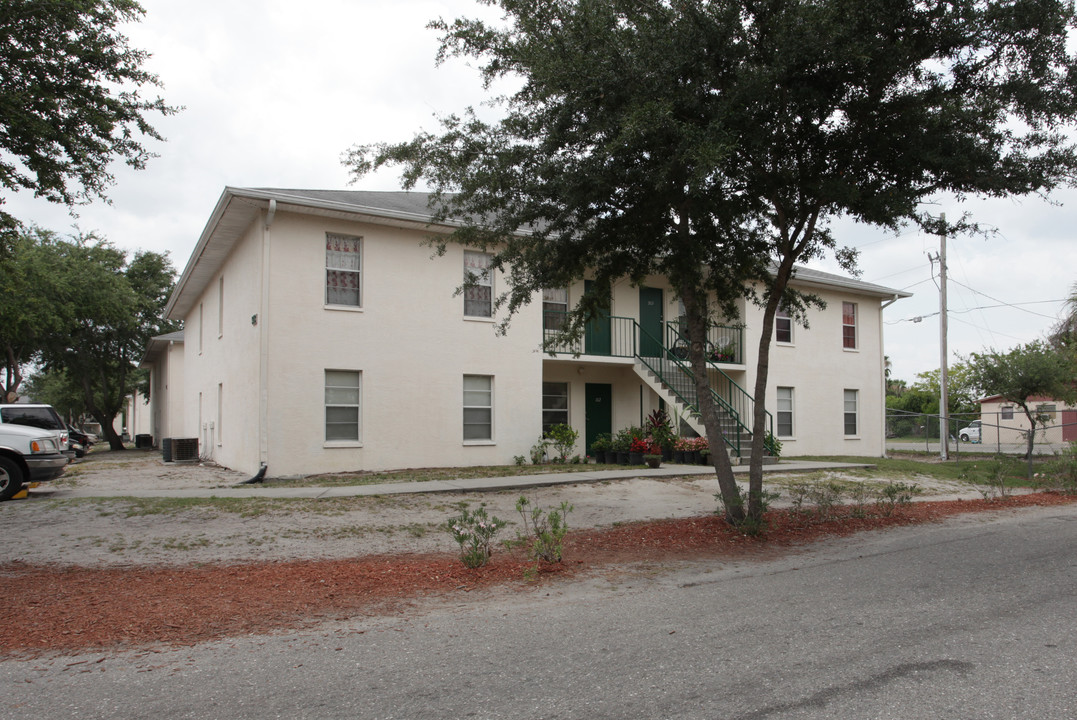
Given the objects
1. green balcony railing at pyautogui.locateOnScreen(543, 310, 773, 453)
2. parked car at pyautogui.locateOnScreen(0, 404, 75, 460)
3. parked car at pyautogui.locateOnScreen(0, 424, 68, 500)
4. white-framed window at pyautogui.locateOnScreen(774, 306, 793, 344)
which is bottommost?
parked car at pyautogui.locateOnScreen(0, 424, 68, 500)

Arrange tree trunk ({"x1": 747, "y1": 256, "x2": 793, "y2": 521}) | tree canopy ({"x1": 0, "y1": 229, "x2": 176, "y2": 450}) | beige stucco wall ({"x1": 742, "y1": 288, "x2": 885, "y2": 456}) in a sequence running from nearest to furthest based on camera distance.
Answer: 1. tree trunk ({"x1": 747, "y1": 256, "x2": 793, "y2": 521})
2. beige stucco wall ({"x1": 742, "y1": 288, "x2": 885, "y2": 456})
3. tree canopy ({"x1": 0, "y1": 229, "x2": 176, "y2": 450})

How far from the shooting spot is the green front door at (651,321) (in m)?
20.0

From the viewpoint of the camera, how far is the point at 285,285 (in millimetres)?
14508

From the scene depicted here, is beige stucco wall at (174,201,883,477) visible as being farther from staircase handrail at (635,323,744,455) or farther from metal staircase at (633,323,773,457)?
metal staircase at (633,323,773,457)

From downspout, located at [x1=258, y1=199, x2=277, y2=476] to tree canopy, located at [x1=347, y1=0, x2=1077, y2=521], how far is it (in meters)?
5.24

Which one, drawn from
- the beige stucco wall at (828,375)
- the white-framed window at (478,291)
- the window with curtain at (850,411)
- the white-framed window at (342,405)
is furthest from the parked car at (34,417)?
the window with curtain at (850,411)

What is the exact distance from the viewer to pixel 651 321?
2047 cm

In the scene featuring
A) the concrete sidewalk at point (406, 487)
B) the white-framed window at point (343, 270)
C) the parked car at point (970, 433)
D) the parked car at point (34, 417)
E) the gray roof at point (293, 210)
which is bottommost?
the parked car at point (970, 433)

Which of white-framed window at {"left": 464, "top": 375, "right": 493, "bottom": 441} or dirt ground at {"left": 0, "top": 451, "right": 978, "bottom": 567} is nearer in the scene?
dirt ground at {"left": 0, "top": 451, "right": 978, "bottom": 567}

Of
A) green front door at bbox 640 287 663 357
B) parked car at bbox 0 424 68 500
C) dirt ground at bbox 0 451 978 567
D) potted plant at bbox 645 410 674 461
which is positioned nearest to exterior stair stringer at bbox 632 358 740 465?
potted plant at bbox 645 410 674 461

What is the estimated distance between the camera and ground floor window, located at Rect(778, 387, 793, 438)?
72.2 ft

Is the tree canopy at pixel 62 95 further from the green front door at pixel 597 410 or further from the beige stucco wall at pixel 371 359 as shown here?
the green front door at pixel 597 410

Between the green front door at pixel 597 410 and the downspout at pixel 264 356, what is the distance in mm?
8379

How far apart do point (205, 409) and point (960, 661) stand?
20414mm
